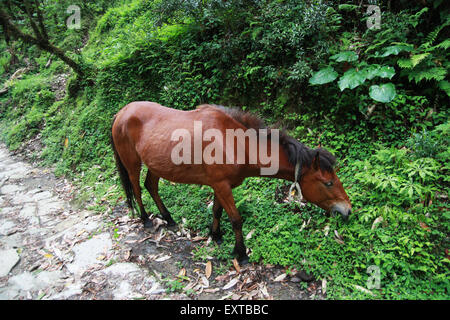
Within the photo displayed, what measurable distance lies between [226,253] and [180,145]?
5.80 ft

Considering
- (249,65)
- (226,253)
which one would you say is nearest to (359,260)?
(226,253)

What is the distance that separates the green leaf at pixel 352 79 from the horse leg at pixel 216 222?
2.77 metres

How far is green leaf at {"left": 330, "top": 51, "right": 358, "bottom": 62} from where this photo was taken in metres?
4.28

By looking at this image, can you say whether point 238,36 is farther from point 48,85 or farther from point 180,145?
point 48,85

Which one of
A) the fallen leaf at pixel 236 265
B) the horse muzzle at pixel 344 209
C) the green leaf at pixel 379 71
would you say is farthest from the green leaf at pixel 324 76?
the fallen leaf at pixel 236 265

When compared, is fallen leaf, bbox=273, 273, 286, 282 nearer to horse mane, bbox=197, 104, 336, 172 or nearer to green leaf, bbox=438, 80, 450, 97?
horse mane, bbox=197, 104, 336, 172

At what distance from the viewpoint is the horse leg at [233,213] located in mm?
3545

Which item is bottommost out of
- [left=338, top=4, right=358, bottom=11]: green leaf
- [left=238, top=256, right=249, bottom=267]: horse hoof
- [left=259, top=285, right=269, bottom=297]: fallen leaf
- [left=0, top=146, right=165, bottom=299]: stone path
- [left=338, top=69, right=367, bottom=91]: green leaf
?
[left=259, top=285, right=269, bottom=297]: fallen leaf

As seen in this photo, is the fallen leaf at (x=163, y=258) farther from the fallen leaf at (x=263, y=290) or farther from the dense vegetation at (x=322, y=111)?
the fallen leaf at (x=263, y=290)

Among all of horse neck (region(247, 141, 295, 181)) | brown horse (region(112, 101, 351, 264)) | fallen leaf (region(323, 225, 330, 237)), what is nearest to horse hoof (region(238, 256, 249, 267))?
brown horse (region(112, 101, 351, 264))

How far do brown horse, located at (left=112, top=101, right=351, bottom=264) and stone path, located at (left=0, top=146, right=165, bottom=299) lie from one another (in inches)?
57.5

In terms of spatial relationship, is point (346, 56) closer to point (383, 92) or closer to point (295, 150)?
point (383, 92)

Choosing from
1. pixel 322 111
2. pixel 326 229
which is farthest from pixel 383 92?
pixel 326 229
